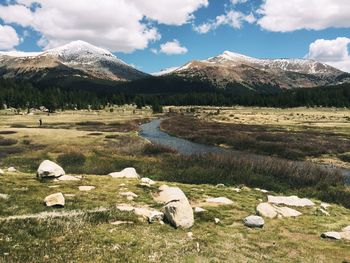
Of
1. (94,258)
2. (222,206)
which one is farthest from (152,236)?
(222,206)

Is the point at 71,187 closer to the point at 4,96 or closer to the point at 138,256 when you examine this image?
the point at 138,256

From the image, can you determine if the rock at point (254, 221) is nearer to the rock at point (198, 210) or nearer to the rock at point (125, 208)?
the rock at point (198, 210)

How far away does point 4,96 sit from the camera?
185625 mm

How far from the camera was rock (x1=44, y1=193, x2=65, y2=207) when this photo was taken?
78.9 feet

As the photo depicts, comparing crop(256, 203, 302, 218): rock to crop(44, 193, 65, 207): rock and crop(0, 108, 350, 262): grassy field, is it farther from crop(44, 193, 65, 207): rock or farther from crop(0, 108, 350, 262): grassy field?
crop(44, 193, 65, 207): rock

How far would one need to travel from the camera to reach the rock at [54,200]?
24047mm

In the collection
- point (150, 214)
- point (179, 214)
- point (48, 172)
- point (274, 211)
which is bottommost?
point (274, 211)

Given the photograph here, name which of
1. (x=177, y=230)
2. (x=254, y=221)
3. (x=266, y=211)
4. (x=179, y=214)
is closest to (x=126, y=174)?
(x=266, y=211)

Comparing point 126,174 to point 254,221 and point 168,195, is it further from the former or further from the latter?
point 254,221

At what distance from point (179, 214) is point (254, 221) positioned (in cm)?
440

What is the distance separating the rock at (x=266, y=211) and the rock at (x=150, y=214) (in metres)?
6.69

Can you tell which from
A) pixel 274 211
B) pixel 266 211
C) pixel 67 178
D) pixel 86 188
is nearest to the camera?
pixel 266 211

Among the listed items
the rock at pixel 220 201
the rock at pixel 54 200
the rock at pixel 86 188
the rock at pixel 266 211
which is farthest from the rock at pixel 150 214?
the rock at pixel 266 211

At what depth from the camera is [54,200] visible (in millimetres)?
24219
